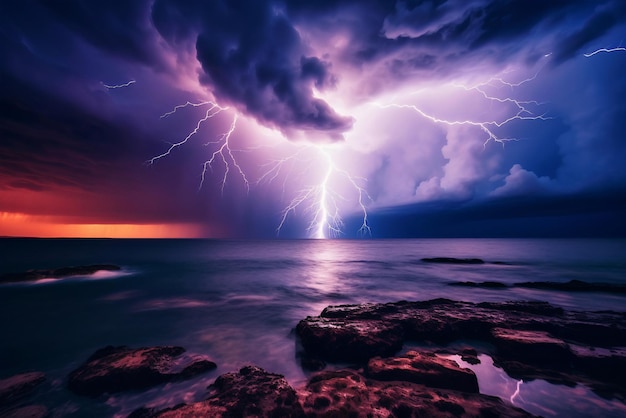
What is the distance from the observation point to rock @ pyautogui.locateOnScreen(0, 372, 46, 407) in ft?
13.7

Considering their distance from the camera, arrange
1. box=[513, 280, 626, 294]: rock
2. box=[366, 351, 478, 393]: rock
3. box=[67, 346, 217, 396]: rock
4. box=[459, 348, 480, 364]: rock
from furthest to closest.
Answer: box=[513, 280, 626, 294]: rock < box=[459, 348, 480, 364]: rock < box=[67, 346, 217, 396]: rock < box=[366, 351, 478, 393]: rock

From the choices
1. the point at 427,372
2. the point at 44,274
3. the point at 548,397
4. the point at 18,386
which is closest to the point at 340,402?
the point at 427,372

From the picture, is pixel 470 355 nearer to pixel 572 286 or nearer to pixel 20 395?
pixel 20 395

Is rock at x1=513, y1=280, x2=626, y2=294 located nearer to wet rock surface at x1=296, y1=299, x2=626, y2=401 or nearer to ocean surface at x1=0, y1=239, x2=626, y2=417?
ocean surface at x1=0, y1=239, x2=626, y2=417

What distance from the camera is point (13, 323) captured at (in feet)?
28.9

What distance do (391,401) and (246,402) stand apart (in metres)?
2.01

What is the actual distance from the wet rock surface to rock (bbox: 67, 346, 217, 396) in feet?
8.57

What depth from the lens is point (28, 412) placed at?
387 centimetres

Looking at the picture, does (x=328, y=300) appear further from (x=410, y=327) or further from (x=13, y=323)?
(x=13, y=323)

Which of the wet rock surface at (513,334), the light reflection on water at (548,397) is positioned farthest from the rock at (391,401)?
the wet rock surface at (513,334)

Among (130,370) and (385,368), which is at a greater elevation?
(385,368)

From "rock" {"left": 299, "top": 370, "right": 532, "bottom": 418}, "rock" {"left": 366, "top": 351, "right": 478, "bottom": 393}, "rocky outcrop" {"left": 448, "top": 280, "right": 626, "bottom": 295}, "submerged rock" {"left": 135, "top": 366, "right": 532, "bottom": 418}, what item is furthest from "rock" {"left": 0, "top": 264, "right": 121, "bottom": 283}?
"rocky outcrop" {"left": 448, "top": 280, "right": 626, "bottom": 295}

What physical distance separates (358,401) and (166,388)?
337 cm

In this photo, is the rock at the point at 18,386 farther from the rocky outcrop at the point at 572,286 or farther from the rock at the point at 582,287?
the rock at the point at 582,287
